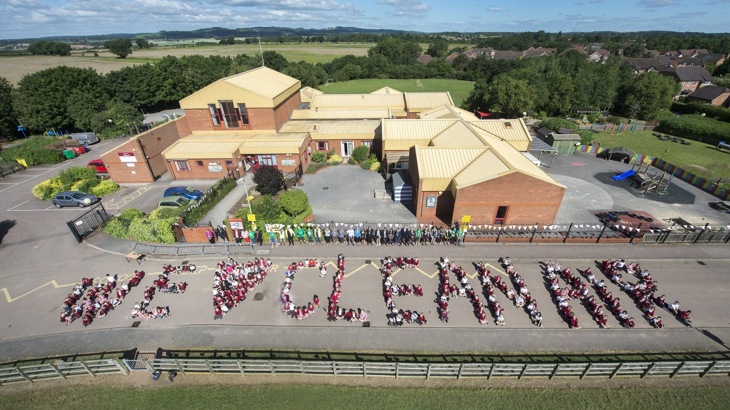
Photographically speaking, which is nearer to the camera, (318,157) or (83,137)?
(318,157)

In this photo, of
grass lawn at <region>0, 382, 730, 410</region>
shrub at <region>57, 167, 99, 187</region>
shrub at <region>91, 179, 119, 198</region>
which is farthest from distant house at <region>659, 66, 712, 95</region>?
shrub at <region>57, 167, 99, 187</region>

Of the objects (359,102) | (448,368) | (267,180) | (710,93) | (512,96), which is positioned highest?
(512,96)

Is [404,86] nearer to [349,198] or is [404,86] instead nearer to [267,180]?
[349,198]

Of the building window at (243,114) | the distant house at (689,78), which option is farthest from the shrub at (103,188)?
the distant house at (689,78)

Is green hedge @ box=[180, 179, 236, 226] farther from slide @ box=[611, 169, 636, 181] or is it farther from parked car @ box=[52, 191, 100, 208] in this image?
slide @ box=[611, 169, 636, 181]

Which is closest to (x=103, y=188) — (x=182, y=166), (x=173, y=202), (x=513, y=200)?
(x=182, y=166)
